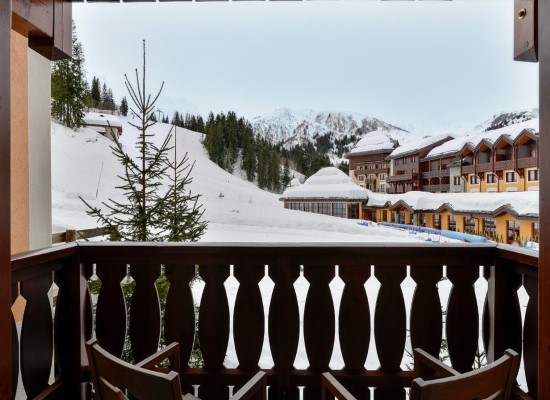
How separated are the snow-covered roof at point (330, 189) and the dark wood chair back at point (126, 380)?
19.9ft

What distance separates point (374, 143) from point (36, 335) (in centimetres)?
661

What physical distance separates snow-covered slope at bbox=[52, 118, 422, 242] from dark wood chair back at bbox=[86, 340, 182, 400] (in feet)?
11.4

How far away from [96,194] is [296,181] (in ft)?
11.6

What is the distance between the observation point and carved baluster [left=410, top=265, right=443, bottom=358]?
1.66m

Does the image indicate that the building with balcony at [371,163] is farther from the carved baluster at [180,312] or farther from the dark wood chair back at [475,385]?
the dark wood chair back at [475,385]

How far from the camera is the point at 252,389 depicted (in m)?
1.17

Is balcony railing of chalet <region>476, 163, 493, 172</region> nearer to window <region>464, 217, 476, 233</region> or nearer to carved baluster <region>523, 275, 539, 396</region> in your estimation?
window <region>464, 217, 476, 233</region>

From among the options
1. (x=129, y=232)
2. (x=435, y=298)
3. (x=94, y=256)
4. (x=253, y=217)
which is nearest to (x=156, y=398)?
(x=94, y=256)

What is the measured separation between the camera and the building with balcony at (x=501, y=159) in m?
4.04

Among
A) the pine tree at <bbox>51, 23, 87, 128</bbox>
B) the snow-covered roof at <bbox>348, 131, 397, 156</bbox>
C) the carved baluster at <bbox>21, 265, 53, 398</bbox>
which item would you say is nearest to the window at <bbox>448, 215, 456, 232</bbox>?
the snow-covered roof at <bbox>348, 131, 397, 156</bbox>

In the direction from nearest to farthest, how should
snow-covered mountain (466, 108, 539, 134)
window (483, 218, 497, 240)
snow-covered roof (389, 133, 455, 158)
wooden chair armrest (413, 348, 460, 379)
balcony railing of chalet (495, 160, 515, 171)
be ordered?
wooden chair armrest (413, 348, 460, 379), balcony railing of chalet (495, 160, 515, 171), window (483, 218, 497, 240), snow-covered mountain (466, 108, 539, 134), snow-covered roof (389, 133, 455, 158)

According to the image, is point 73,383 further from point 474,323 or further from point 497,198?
point 497,198

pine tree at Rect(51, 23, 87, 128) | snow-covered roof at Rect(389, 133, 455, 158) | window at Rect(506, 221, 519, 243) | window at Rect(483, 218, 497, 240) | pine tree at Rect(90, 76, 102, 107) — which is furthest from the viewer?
snow-covered roof at Rect(389, 133, 455, 158)

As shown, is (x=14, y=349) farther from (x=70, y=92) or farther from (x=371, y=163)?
(x=371, y=163)
